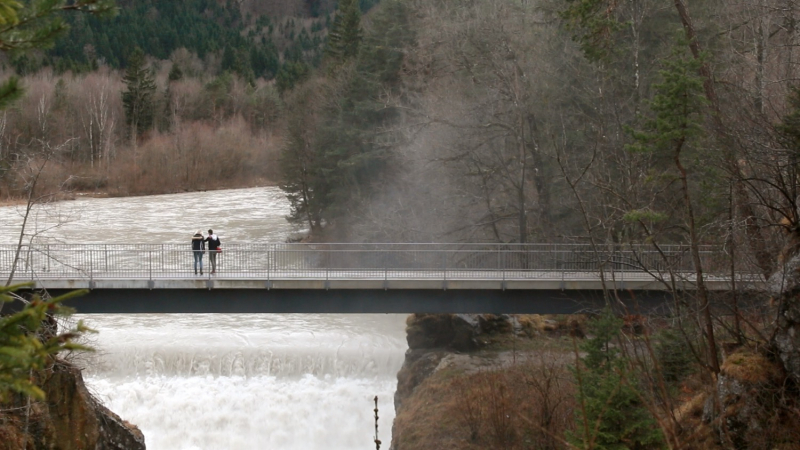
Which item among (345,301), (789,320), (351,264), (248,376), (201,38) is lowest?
(248,376)

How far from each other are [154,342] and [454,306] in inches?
429

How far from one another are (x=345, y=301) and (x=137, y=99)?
64987mm

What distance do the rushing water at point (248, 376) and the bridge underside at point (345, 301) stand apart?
225cm

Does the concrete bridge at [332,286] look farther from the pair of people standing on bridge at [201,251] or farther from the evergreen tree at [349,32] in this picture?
the evergreen tree at [349,32]

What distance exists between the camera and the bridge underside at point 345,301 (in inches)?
885

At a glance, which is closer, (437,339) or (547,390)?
(547,390)

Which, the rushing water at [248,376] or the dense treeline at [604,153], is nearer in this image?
the dense treeline at [604,153]

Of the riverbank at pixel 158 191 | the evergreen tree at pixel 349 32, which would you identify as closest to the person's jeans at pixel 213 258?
the evergreen tree at pixel 349 32

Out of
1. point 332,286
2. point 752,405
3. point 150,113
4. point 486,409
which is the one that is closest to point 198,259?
point 332,286

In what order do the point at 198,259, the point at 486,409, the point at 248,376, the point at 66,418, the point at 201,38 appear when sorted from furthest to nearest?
the point at 201,38
the point at 248,376
the point at 198,259
the point at 486,409
the point at 66,418

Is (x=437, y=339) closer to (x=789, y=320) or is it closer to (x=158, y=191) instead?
(x=789, y=320)

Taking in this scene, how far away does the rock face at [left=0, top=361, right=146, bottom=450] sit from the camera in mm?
13930

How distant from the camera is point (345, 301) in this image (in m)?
22.7

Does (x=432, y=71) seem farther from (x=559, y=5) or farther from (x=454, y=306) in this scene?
(x=454, y=306)
